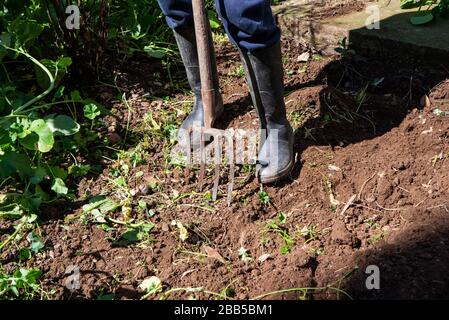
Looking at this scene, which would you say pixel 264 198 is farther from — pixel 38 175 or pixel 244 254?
pixel 38 175

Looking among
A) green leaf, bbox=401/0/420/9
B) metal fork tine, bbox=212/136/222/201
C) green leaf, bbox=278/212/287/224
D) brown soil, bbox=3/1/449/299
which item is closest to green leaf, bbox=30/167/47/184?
brown soil, bbox=3/1/449/299

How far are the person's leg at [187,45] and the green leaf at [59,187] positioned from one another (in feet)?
1.88

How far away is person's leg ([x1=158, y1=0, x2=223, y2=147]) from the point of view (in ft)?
8.83

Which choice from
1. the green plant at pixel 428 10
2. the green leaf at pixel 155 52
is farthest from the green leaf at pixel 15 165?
the green plant at pixel 428 10

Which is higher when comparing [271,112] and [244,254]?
[271,112]

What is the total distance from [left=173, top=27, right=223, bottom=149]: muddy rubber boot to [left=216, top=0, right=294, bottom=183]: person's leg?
287 mm

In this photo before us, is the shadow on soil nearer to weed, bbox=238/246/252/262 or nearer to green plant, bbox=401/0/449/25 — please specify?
weed, bbox=238/246/252/262

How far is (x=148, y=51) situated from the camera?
3.60 m

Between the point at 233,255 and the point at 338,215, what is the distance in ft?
1.46

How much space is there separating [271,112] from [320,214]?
1.51ft

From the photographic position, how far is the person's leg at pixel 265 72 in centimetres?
233

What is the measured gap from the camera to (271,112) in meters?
2.66

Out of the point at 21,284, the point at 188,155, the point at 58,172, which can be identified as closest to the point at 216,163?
the point at 188,155
